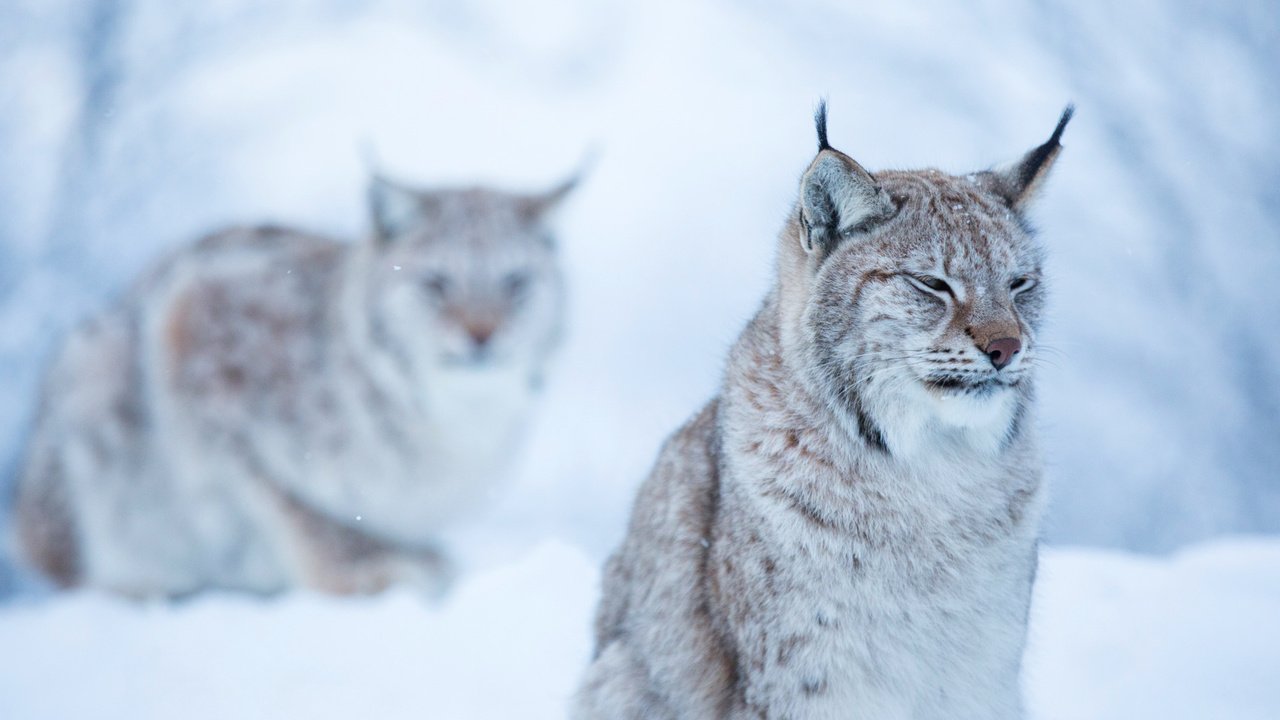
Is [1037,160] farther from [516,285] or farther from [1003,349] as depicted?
[516,285]

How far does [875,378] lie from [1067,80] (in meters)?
2.41

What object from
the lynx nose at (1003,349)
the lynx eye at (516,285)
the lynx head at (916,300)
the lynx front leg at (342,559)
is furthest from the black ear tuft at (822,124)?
the lynx front leg at (342,559)

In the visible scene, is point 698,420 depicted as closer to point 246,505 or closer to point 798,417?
point 798,417

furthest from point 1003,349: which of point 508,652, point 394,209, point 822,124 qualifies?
point 394,209

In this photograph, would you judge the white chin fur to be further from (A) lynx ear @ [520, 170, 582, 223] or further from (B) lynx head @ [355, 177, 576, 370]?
(A) lynx ear @ [520, 170, 582, 223]

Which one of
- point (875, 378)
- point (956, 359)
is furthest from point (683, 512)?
point (956, 359)

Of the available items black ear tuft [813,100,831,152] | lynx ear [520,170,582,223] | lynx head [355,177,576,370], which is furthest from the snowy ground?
lynx ear [520,170,582,223]

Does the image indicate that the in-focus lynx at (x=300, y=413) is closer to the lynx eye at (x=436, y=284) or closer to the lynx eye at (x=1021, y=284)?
the lynx eye at (x=436, y=284)

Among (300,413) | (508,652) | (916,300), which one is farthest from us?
(300,413)

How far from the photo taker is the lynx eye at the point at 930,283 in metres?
1.93

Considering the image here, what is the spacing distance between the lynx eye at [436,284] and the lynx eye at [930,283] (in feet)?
7.38

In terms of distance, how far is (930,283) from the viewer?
6.36ft

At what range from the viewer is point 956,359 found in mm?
1867

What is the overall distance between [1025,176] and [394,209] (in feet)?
8.21
